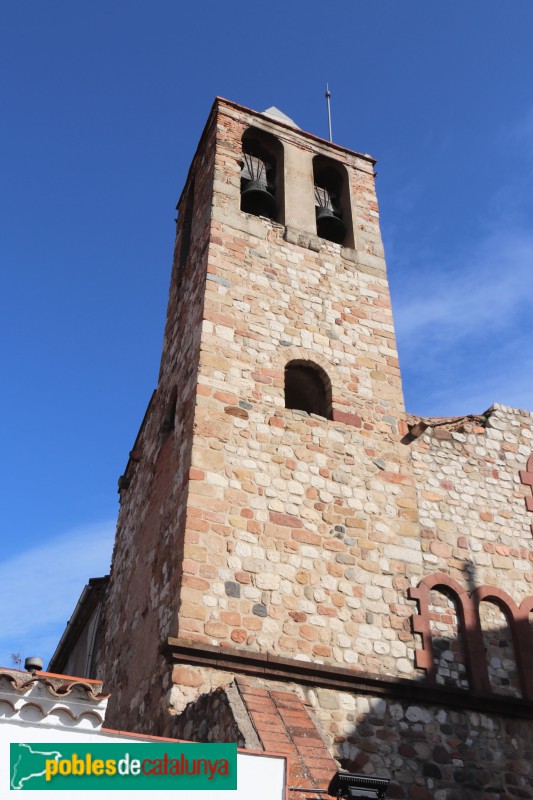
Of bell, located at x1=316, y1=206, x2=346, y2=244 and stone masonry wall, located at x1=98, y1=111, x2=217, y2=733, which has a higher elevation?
bell, located at x1=316, y1=206, x2=346, y2=244

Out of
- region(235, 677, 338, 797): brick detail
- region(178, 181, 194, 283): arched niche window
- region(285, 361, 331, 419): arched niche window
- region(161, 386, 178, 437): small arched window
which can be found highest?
region(178, 181, 194, 283): arched niche window

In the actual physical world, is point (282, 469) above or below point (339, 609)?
above

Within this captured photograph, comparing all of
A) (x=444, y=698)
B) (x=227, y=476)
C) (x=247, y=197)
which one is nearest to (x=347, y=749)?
(x=444, y=698)

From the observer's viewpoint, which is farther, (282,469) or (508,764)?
(282,469)

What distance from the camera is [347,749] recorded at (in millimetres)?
7312

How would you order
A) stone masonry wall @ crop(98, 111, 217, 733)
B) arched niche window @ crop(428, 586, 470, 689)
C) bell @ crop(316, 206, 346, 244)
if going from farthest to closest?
1. bell @ crop(316, 206, 346, 244)
2. arched niche window @ crop(428, 586, 470, 689)
3. stone masonry wall @ crop(98, 111, 217, 733)

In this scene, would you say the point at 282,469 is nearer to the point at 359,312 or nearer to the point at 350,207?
the point at 359,312

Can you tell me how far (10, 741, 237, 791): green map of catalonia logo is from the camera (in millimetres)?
4840

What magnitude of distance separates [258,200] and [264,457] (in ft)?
15.3

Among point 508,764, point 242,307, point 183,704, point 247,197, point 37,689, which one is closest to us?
point 37,689

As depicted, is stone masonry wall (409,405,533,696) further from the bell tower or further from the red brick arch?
the bell tower

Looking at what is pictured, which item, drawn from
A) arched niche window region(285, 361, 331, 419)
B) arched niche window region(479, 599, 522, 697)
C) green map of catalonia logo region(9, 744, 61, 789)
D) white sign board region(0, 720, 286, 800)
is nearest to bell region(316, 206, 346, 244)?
arched niche window region(285, 361, 331, 419)

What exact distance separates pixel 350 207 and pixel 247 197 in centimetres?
160

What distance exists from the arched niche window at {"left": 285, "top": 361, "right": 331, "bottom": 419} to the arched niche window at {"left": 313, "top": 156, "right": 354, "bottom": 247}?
2.51 metres
